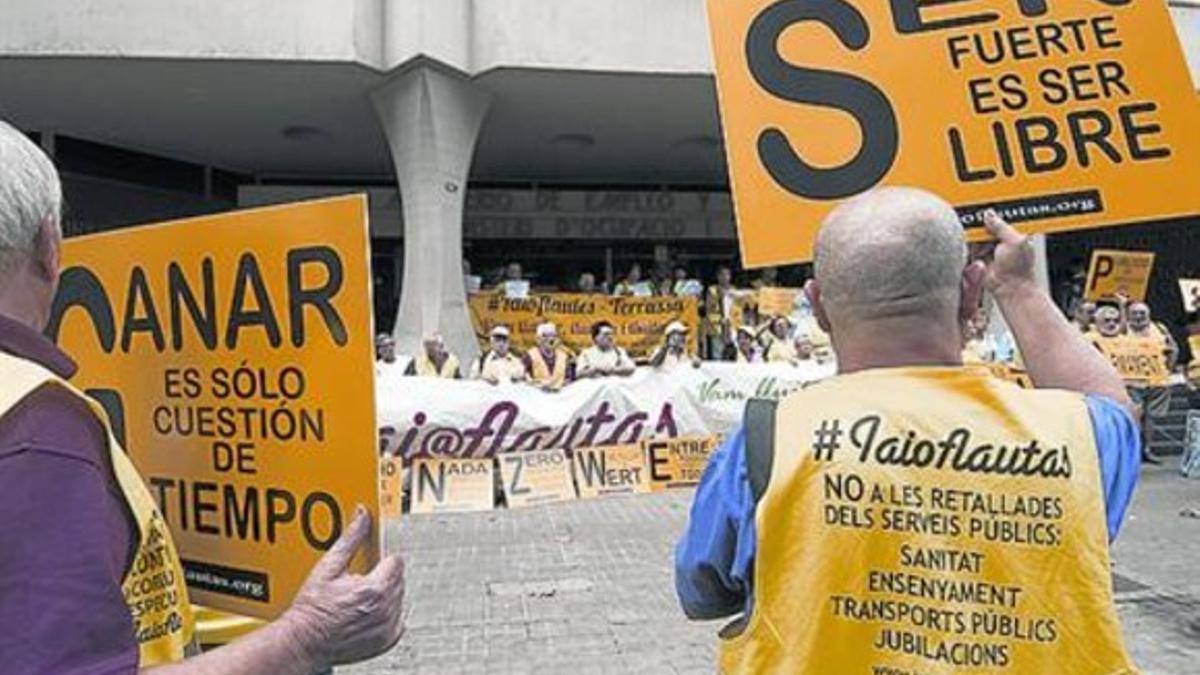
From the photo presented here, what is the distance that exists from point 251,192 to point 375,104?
7.27 metres

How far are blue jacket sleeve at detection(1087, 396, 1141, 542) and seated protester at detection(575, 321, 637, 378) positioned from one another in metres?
10.8

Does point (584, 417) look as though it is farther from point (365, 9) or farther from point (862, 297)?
point (862, 297)

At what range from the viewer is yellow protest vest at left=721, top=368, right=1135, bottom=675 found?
1.84 m

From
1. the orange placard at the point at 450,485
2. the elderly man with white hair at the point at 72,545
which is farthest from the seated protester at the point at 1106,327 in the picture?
the elderly man with white hair at the point at 72,545

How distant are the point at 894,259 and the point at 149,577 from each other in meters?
1.25

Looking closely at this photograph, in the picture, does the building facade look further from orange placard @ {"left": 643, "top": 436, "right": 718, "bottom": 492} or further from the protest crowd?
the protest crowd

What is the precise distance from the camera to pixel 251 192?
74.5 feet

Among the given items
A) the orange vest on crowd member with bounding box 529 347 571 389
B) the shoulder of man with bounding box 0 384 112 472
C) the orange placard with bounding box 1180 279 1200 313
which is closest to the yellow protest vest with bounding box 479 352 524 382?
the orange vest on crowd member with bounding box 529 347 571 389

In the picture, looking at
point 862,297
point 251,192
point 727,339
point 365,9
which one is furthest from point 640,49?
point 862,297

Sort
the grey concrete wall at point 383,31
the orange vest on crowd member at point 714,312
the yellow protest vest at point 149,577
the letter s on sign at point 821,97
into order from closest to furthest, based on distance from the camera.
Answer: the yellow protest vest at point 149,577 < the letter s on sign at point 821,97 < the grey concrete wall at point 383,31 < the orange vest on crowd member at point 714,312

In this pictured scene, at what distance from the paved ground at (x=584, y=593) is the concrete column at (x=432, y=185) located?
18.1 feet

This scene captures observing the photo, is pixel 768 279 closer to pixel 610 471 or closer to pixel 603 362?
pixel 603 362

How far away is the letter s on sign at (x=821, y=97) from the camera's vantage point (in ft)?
9.93

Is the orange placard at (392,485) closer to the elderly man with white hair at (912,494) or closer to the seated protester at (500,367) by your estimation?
the seated protester at (500,367)
